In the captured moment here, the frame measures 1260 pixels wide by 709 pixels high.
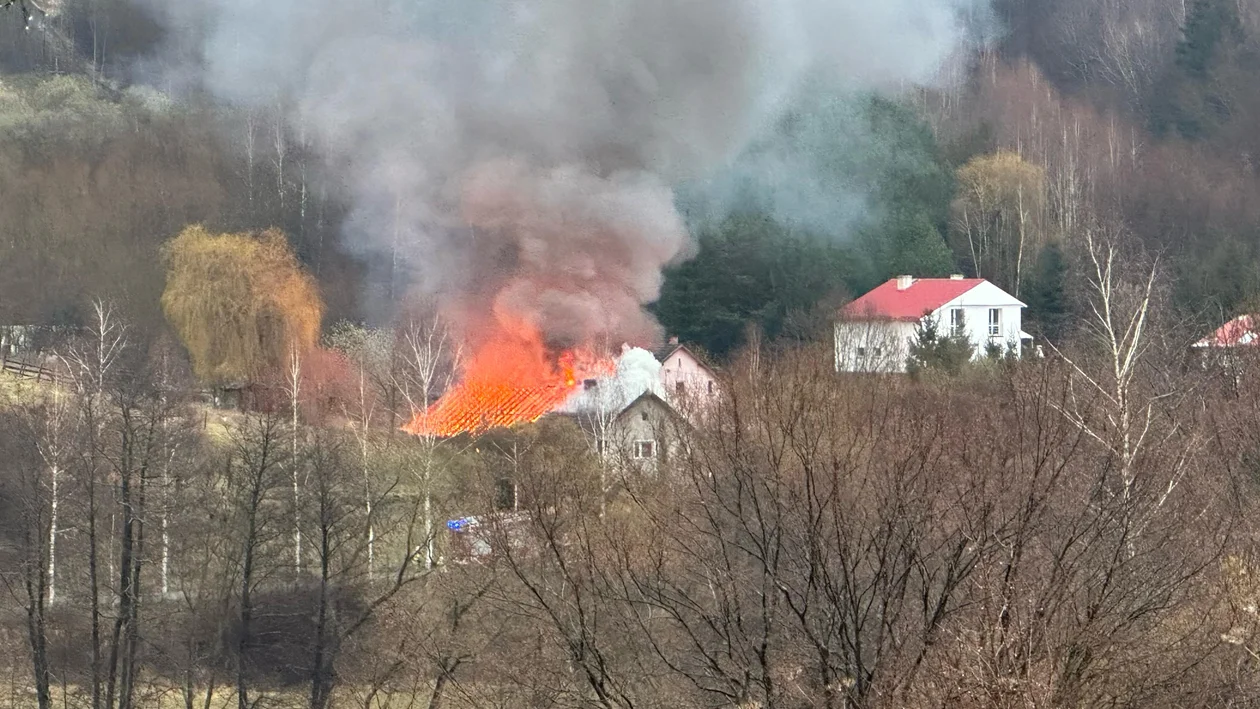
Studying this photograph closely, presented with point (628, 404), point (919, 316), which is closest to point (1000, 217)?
point (919, 316)

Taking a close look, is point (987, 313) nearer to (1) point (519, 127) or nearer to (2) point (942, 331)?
(2) point (942, 331)

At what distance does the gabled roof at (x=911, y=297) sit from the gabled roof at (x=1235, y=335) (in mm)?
9495

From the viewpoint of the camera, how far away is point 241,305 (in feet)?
136

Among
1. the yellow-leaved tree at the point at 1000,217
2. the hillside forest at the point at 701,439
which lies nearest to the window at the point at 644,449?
the hillside forest at the point at 701,439

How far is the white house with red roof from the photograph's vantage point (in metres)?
42.9

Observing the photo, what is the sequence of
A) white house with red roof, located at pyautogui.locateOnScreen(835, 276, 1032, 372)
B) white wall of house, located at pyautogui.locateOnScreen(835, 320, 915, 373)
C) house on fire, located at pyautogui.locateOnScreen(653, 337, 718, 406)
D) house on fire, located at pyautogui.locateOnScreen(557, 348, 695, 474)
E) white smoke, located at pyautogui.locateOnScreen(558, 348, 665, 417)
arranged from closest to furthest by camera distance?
house on fire, located at pyautogui.locateOnScreen(557, 348, 695, 474)
white smoke, located at pyautogui.locateOnScreen(558, 348, 665, 417)
house on fire, located at pyautogui.locateOnScreen(653, 337, 718, 406)
white wall of house, located at pyautogui.locateOnScreen(835, 320, 915, 373)
white house with red roof, located at pyautogui.locateOnScreen(835, 276, 1032, 372)

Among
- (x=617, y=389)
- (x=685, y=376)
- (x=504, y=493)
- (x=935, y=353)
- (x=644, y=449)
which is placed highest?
(x=935, y=353)

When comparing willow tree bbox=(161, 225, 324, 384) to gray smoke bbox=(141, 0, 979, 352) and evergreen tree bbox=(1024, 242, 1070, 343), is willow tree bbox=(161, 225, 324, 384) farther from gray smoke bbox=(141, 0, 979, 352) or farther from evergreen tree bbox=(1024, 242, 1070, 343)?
evergreen tree bbox=(1024, 242, 1070, 343)

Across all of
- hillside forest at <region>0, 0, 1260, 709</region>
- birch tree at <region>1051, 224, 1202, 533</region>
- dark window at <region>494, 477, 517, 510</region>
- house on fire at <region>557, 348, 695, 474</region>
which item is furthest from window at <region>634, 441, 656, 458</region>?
birch tree at <region>1051, 224, 1202, 533</region>

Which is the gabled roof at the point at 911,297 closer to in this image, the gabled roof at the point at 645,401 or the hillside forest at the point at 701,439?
the hillside forest at the point at 701,439

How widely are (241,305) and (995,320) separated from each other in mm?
25943

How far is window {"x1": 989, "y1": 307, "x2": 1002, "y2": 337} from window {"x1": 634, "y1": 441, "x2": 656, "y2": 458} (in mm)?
22028

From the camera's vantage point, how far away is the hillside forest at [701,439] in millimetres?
12281

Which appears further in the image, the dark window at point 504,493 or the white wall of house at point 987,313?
the white wall of house at point 987,313
